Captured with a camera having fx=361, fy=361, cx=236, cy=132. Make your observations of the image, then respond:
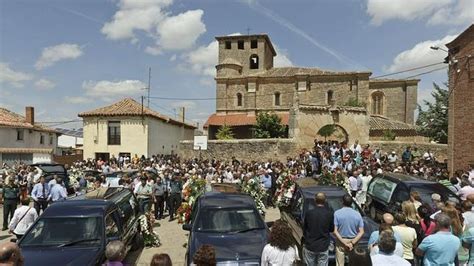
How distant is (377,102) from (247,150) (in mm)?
26540

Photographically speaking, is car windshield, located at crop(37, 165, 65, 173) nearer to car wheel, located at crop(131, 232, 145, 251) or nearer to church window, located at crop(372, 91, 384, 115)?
car wheel, located at crop(131, 232, 145, 251)

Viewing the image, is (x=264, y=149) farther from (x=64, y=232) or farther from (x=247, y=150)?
(x=64, y=232)

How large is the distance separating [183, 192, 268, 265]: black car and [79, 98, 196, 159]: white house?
24.8 metres

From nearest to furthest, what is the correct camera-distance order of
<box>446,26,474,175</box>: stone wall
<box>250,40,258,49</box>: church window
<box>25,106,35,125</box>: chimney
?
<box>446,26,474,175</box>: stone wall → <box>25,106,35,125</box>: chimney → <box>250,40,258,49</box>: church window

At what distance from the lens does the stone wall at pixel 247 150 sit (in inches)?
1223

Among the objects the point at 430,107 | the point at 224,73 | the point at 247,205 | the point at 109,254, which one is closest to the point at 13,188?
the point at 247,205

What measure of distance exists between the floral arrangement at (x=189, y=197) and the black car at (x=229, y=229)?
2.18 m

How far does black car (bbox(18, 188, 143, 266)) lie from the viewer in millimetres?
6027

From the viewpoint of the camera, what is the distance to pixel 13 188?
39.5 ft

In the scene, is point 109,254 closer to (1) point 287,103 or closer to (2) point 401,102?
(1) point 287,103

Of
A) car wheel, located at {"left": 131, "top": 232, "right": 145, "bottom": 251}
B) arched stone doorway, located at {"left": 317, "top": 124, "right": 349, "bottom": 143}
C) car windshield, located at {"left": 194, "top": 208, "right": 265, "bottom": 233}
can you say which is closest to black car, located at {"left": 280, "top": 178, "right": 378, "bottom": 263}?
car windshield, located at {"left": 194, "top": 208, "right": 265, "bottom": 233}

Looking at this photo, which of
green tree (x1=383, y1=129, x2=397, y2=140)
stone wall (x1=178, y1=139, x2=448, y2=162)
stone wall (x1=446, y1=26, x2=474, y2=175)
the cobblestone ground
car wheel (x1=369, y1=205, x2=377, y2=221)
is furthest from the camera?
green tree (x1=383, y1=129, x2=397, y2=140)

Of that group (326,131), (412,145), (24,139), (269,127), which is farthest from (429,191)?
(24,139)

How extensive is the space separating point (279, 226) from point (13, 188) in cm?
1071
